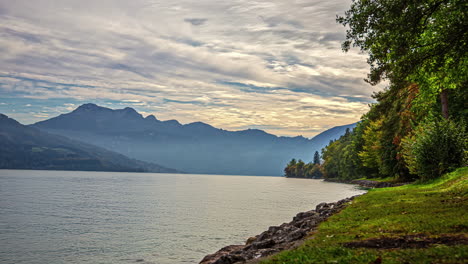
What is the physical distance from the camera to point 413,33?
2011cm

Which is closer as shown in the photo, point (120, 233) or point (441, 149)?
point (120, 233)

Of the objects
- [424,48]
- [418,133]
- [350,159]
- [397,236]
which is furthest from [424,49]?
[350,159]

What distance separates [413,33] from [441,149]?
26841mm

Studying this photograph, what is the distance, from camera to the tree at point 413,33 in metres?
19.3

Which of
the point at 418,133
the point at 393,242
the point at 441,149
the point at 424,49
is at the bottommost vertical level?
the point at 393,242

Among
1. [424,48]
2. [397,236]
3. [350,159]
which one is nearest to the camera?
[397,236]

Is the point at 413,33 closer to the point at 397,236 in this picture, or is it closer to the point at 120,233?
the point at 397,236

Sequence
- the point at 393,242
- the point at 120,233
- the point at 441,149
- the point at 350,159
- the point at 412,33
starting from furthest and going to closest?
the point at 350,159
the point at 441,149
the point at 120,233
the point at 412,33
the point at 393,242

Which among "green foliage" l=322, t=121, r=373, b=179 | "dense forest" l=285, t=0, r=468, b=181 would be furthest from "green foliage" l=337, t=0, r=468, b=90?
"green foliage" l=322, t=121, r=373, b=179

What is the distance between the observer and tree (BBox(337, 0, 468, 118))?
19.3 metres

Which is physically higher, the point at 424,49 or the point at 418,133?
the point at 424,49

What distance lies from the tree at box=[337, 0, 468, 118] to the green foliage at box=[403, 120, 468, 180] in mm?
17626

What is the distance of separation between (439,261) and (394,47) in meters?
14.9

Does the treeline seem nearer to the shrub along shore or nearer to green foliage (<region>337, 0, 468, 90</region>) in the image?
green foliage (<region>337, 0, 468, 90</region>)
